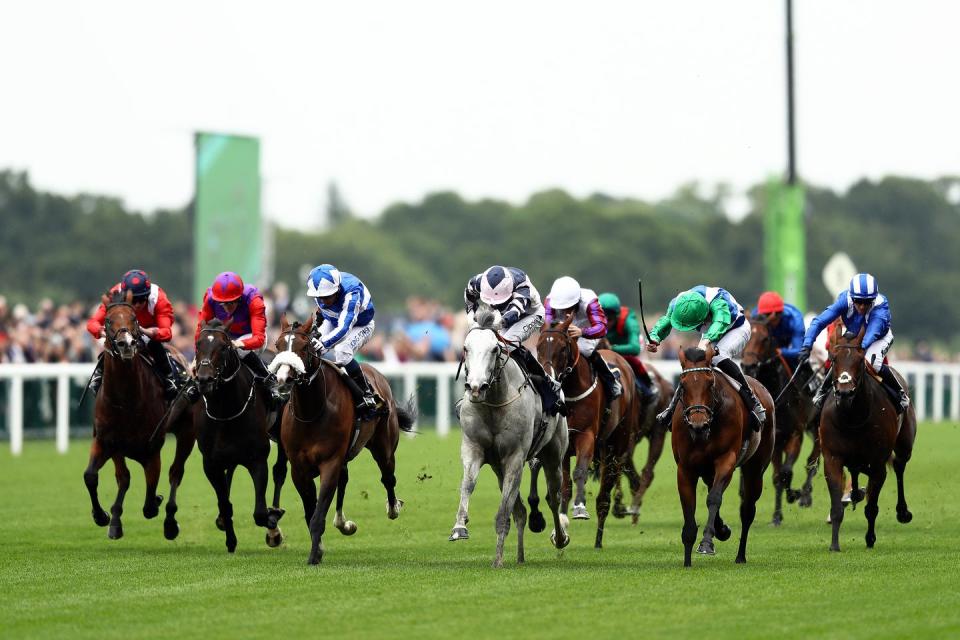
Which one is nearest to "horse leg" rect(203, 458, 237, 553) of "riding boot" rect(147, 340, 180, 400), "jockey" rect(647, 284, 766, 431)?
"riding boot" rect(147, 340, 180, 400)

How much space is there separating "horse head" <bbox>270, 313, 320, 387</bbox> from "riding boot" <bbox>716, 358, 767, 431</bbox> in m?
2.55

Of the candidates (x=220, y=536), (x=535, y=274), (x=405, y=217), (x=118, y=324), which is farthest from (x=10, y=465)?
(x=405, y=217)

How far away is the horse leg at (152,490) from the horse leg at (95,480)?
29 cm

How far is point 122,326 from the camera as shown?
11539mm

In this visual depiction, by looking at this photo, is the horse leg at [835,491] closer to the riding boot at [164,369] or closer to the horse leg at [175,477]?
the horse leg at [175,477]

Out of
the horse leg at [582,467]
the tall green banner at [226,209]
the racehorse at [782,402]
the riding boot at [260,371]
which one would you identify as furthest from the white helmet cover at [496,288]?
the tall green banner at [226,209]

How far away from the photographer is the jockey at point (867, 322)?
482 inches

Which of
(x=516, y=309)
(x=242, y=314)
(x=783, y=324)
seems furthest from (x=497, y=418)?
(x=783, y=324)

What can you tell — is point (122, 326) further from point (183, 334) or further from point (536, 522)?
point (183, 334)

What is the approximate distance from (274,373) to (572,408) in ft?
8.82

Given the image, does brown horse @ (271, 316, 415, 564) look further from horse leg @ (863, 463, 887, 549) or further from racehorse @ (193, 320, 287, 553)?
horse leg @ (863, 463, 887, 549)

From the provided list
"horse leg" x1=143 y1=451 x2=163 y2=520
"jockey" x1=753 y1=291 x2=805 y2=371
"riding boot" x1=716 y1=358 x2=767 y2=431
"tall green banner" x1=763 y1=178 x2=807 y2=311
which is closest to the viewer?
"riding boot" x1=716 y1=358 x2=767 y2=431

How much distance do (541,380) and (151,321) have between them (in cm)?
305

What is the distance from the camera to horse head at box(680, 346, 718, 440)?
10328 mm
